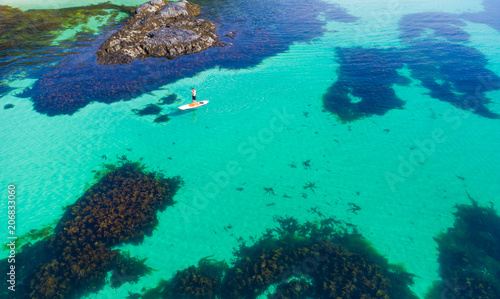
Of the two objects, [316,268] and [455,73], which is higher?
[455,73]

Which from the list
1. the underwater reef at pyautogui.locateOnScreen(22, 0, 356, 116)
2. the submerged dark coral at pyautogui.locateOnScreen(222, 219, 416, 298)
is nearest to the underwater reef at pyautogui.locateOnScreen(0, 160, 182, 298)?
the submerged dark coral at pyautogui.locateOnScreen(222, 219, 416, 298)

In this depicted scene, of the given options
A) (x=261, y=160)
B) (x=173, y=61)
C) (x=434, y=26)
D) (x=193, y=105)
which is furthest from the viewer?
(x=434, y=26)

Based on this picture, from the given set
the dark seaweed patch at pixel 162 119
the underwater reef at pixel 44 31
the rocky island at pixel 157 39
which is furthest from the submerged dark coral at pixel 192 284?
the underwater reef at pixel 44 31

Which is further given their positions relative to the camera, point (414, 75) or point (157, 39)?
point (157, 39)

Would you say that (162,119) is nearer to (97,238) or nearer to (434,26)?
(97,238)

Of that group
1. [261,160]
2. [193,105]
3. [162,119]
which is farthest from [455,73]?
[162,119]

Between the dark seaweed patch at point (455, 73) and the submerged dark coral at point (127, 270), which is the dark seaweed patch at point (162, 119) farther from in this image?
the dark seaweed patch at point (455, 73)
